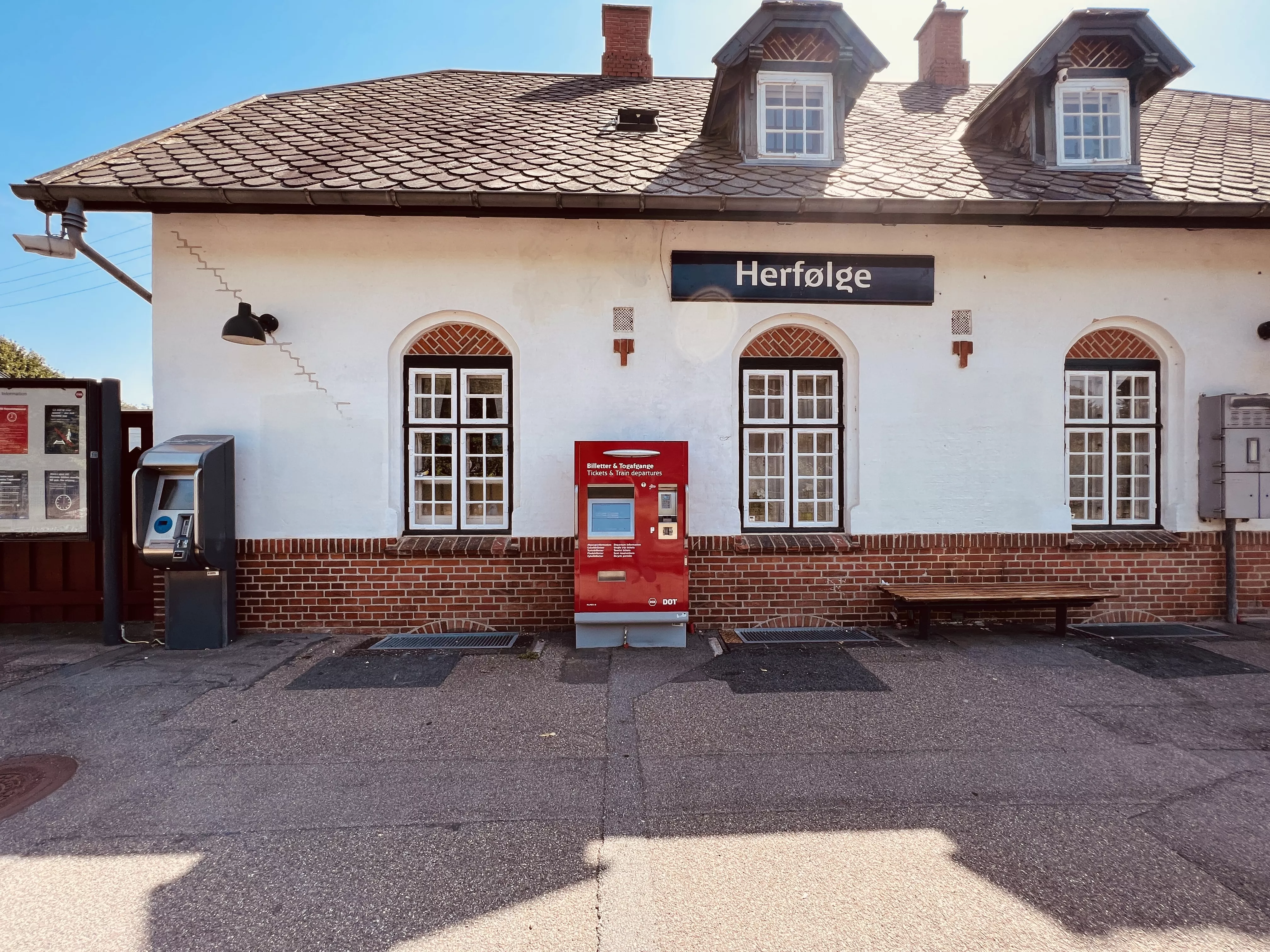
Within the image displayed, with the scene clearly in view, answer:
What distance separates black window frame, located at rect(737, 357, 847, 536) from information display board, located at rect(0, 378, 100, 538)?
686 cm

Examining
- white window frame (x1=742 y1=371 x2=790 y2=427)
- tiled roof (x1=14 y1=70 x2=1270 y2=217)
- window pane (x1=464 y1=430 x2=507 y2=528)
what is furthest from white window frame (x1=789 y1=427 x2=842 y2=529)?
window pane (x1=464 y1=430 x2=507 y2=528)

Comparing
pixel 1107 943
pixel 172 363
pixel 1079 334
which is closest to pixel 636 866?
pixel 1107 943

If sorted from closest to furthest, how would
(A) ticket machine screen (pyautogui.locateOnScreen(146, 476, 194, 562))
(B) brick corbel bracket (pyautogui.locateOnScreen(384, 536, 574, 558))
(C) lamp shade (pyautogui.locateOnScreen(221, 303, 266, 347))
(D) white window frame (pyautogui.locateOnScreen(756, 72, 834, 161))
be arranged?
(A) ticket machine screen (pyautogui.locateOnScreen(146, 476, 194, 562)) < (C) lamp shade (pyautogui.locateOnScreen(221, 303, 266, 347)) < (B) brick corbel bracket (pyautogui.locateOnScreen(384, 536, 574, 558)) < (D) white window frame (pyautogui.locateOnScreen(756, 72, 834, 161))

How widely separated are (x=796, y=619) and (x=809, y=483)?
1553mm

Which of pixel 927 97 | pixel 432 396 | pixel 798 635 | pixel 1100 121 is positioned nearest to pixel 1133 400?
pixel 1100 121

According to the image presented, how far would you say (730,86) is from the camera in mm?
7293

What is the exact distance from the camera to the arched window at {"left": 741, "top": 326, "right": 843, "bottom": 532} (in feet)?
21.9

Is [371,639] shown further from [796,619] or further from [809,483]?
[809,483]

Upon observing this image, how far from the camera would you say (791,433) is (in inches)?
265

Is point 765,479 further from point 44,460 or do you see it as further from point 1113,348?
point 44,460

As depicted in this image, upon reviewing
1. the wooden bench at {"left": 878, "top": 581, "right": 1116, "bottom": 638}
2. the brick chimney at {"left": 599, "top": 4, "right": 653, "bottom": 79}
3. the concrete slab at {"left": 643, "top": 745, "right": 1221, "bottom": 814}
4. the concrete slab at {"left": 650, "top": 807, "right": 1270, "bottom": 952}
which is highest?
the brick chimney at {"left": 599, "top": 4, "right": 653, "bottom": 79}

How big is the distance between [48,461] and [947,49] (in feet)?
46.8

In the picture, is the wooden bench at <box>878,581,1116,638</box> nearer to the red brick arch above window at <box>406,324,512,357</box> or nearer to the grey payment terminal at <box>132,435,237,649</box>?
the red brick arch above window at <box>406,324,512,357</box>

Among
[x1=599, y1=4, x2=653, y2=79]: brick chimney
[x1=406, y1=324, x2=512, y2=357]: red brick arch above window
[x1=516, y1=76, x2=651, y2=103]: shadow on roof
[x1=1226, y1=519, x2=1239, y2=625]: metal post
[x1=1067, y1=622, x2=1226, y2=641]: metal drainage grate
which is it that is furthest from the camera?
[x1=599, y1=4, x2=653, y2=79]: brick chimney
